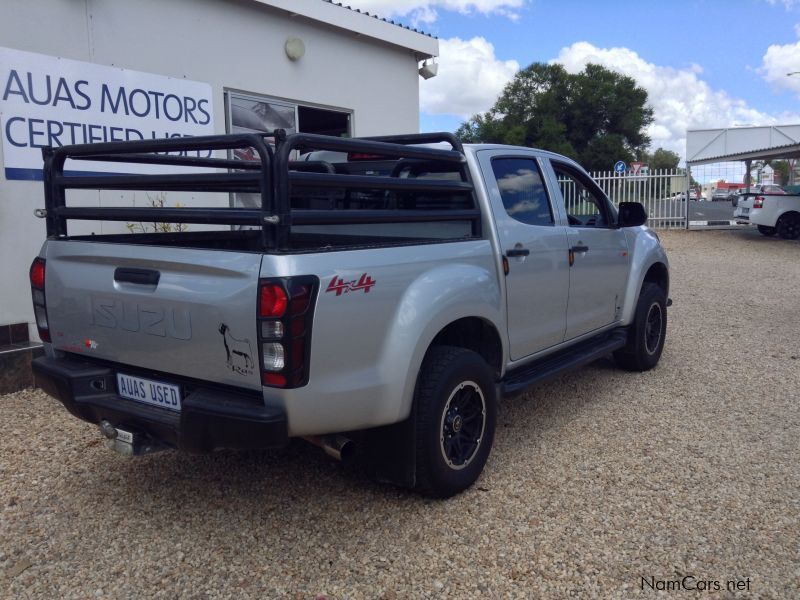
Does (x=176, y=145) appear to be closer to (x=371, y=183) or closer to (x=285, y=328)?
(x=371, y=183)

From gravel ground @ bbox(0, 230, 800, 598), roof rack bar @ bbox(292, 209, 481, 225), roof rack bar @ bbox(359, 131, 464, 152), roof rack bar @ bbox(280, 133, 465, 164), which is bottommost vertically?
gravel ground @ bbox(0, 230, 800, 598)

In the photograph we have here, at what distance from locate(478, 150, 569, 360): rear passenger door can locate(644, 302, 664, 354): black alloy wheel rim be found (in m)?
1.65

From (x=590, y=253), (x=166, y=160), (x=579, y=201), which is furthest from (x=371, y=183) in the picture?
(x=579, y=201)

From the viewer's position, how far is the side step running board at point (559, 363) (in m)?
4.21

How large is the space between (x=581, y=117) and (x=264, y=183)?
42929 mm

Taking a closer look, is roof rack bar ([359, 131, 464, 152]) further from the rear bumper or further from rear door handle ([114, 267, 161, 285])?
the rear bumper

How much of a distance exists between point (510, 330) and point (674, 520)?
1333 millimetres

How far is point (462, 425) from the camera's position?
3736 millimetres

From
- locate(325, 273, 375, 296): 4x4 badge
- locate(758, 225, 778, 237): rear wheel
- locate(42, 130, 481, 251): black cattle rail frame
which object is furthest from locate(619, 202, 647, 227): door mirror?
locate(758, 225, 778, 237): rear wheel

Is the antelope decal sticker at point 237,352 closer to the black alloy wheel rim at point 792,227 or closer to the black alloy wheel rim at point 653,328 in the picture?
the black alloy wheel rim at point 653,328

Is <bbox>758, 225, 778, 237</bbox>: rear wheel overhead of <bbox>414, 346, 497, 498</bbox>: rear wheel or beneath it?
overhead

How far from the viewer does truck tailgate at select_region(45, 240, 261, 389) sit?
9.32 feet

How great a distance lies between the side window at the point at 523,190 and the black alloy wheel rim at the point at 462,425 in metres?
1.17

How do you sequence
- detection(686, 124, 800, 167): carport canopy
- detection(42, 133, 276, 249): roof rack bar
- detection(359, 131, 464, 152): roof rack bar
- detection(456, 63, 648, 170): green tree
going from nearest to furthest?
detection(42, 133, 276, 249): roof rack bar < detection(359, 131, 464, 152): roof rack bar < detection(686, 124, 800, 167): carport canopy < detection(456, 63, 648, 170): green tree
